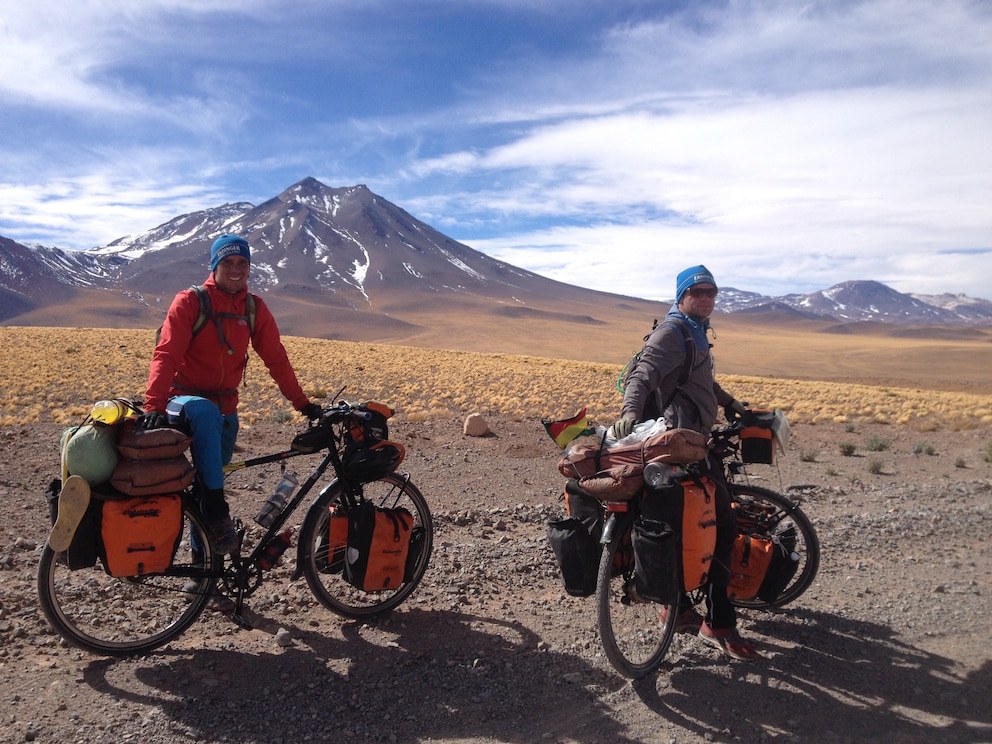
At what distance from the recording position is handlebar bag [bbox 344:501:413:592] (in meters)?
3.77

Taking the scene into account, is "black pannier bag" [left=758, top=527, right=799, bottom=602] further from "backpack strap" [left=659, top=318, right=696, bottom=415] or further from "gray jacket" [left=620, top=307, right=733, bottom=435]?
"backpack strap" [left=659, top=318, right=696, bottom=415]

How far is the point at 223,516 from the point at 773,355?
105m

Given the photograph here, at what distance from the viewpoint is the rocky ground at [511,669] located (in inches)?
117

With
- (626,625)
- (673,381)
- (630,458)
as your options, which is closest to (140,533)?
Result: (630,458)

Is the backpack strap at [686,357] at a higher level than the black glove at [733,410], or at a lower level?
higher

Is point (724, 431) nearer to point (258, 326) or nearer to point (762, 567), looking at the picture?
point (762, 567)

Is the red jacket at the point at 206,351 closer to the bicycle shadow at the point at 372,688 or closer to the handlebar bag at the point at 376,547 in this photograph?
the handlebar bag at the point at 376,547

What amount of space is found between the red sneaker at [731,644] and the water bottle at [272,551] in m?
2.26

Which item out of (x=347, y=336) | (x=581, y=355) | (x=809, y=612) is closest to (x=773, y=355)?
(x=581, y=355)

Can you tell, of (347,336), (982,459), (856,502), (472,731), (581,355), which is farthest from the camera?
(347,336)

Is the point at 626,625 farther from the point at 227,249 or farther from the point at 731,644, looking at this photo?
the point at 227,249

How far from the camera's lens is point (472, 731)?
9.66 feet

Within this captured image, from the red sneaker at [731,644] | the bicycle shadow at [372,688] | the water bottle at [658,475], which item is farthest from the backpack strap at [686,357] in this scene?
the bicycle shadow at [372,688]

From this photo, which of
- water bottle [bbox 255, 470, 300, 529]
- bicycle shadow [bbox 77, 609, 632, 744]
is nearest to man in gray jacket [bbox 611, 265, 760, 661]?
A: bicycle shadow [bbox 77, 609, 632, 744]
